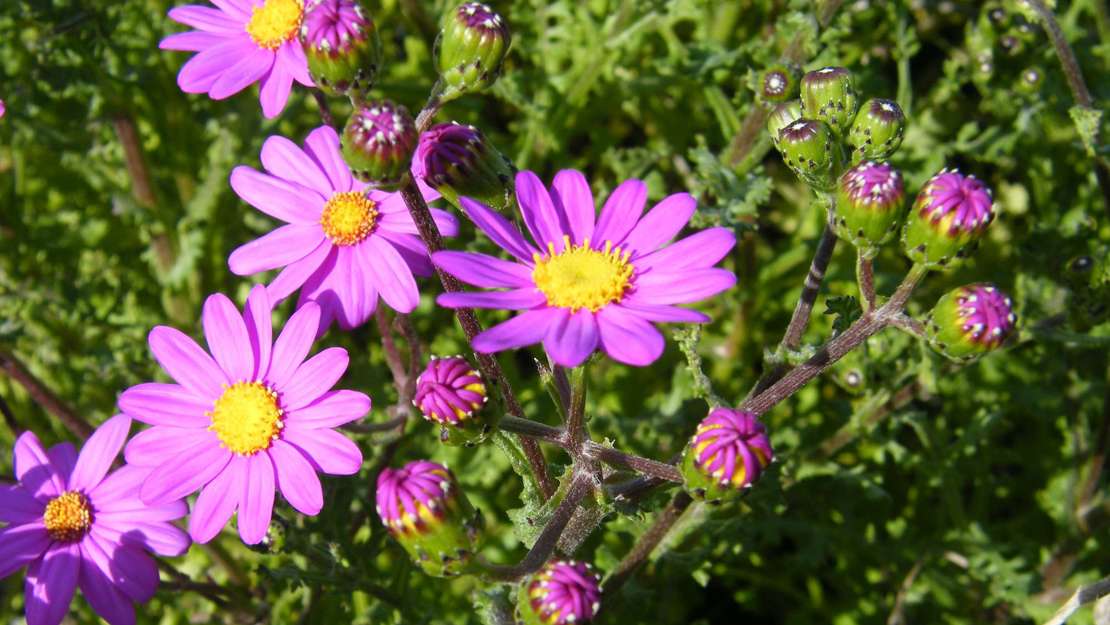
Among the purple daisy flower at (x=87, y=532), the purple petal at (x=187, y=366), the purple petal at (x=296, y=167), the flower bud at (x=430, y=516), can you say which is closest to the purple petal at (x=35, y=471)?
the purple daisy flower at (x=87, y=532)

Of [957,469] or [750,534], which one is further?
[957,469]

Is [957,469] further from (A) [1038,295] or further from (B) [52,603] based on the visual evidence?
(B) [52,603]

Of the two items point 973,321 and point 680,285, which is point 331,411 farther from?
point 973,321

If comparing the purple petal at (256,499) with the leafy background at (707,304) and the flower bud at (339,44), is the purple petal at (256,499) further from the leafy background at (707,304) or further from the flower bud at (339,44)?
the flower bud at (339,44)

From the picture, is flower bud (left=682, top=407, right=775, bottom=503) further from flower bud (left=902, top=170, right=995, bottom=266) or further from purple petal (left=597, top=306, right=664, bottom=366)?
flower bud (left=902, top=170, right=995, bottom=266)

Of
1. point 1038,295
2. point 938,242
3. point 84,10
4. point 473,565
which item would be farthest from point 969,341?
point 84,10

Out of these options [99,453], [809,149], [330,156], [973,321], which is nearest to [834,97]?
[809,149]

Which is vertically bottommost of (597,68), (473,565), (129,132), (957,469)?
(957,469)
